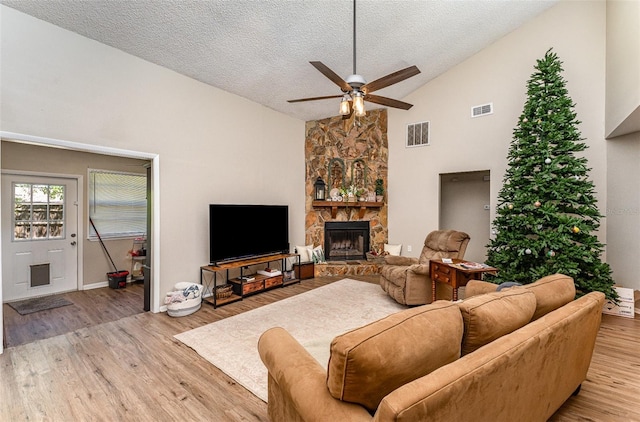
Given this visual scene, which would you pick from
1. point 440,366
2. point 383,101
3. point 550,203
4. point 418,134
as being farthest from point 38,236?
point 550,203

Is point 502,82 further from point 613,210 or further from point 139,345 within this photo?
point 139,345

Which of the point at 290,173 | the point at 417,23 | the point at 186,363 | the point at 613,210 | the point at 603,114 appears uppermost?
the point at 417,23

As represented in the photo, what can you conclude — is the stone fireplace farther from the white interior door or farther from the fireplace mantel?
the white interior door

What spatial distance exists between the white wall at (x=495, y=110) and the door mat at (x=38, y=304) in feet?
18.4

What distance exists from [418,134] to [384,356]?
5241 mm

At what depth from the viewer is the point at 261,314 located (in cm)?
373

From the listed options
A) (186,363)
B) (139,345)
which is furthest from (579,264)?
(139,345)

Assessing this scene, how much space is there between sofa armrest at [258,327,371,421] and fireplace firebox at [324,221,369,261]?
4.55 metres

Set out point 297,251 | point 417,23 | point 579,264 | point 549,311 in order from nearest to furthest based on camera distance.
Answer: point 549,311, point 579,264, point 417,23, point 297,251

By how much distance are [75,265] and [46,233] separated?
654 mm

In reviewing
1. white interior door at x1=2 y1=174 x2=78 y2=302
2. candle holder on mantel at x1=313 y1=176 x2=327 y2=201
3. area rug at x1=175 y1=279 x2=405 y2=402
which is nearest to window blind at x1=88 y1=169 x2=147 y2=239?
white interior door at x1=2 y1=174 x2=78 y2=302

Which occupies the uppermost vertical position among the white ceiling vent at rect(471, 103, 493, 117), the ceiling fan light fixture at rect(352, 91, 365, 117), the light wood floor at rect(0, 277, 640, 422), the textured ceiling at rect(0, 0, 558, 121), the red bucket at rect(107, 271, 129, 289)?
the textured ceiling at rect(0, 0, 558, 121)

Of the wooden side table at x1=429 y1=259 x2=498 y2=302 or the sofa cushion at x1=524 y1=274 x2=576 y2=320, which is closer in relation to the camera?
the sofa cushion at x1=524 y1=274 x2=576 y2=320

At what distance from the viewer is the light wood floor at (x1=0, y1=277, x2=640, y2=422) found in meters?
1.97
